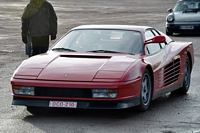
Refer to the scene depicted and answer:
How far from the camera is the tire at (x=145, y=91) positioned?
29.0 feet

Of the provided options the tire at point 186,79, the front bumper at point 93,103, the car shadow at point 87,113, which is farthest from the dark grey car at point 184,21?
the front bumper at point 93,103

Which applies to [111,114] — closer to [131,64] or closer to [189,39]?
[131,64]

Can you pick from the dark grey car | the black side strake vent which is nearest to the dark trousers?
the black side strake vent

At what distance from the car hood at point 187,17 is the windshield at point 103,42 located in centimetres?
1459

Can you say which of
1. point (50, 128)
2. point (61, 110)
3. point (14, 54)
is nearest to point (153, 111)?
point (61, 110)

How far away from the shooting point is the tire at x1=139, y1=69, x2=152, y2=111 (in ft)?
29.0

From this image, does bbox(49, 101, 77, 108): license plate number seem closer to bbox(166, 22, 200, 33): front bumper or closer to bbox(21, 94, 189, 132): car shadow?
bbox(21, 94, 189, 132): car shadow

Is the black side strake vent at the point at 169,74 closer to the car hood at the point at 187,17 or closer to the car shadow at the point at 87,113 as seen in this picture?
the car shadow at the point at 87,113

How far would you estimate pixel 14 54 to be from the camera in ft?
57.2

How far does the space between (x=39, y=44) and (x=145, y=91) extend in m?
3.71

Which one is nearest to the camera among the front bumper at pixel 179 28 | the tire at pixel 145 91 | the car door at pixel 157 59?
the tire at pixel 145 91

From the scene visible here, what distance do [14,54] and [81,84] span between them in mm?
9430

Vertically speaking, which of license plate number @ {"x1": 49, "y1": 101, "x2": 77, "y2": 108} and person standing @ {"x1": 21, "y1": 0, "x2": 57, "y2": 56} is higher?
license plate number @ {"x1": 49, "y1": 101, "x2": 77, "y2": 108}

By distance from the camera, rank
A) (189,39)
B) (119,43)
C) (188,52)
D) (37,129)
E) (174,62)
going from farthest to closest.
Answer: (189,39) < (188,52) < (174,62) < (119,43) < (37,129)
